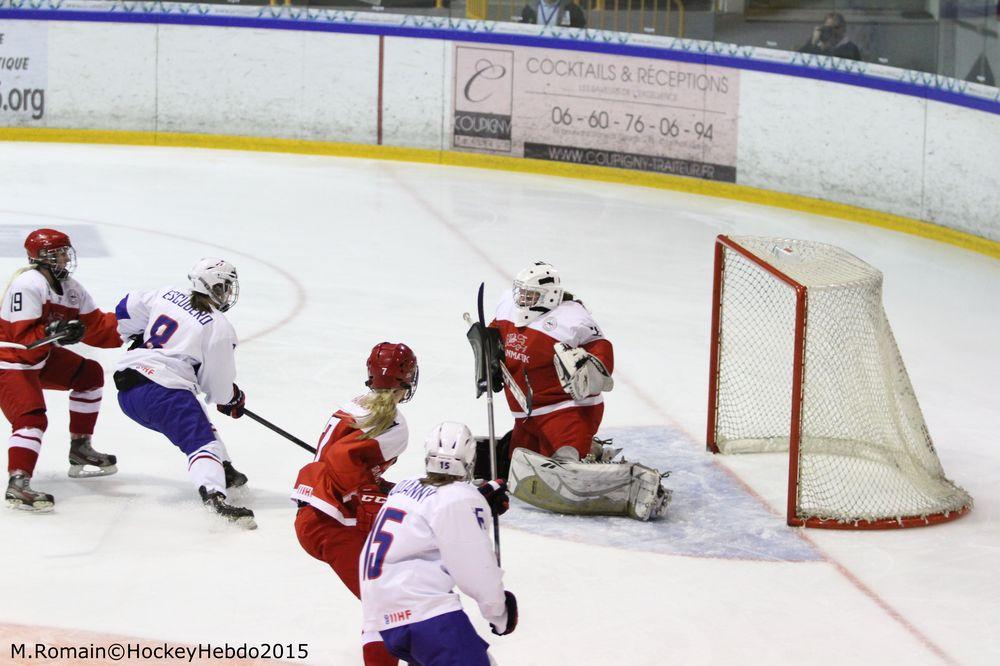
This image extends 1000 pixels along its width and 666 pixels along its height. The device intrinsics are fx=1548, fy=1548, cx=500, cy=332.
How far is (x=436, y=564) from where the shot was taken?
365cm

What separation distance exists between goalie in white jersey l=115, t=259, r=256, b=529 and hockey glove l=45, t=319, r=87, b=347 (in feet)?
0.52

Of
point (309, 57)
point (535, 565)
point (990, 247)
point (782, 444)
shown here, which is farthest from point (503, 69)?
point (535, 565)

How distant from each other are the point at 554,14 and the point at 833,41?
257 cm

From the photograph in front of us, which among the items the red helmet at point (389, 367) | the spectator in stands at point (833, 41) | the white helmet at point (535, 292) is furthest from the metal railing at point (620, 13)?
the red helmet at point (389, 367)

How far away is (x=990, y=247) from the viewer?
11.2 meters

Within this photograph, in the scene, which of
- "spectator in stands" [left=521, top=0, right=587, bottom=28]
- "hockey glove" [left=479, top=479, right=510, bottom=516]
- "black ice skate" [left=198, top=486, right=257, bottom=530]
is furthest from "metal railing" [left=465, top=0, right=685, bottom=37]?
"hockey glove" [left=479, top=479, right=510, bottom=516]

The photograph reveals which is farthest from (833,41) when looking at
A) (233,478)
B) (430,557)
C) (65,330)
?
(430,557)

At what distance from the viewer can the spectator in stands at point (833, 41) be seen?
12.3m

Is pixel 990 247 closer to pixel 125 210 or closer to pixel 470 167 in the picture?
pixel 470 167

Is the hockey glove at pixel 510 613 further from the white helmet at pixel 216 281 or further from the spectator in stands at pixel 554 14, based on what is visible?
the spectator in stands at pixel 554 14

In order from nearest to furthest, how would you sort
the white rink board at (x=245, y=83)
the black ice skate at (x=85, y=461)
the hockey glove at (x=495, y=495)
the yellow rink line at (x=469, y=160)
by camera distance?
the hockey glove at (x=495, y=495)
the black ice skate at (x=85, y=461)
the yellow rink line at (x=469, y=160)
the white rink board at (x=245, y=83)

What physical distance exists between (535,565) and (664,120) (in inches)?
332

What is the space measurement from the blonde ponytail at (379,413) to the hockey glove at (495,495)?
0.46 meters

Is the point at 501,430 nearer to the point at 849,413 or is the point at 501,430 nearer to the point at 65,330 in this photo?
the point at 849,413
